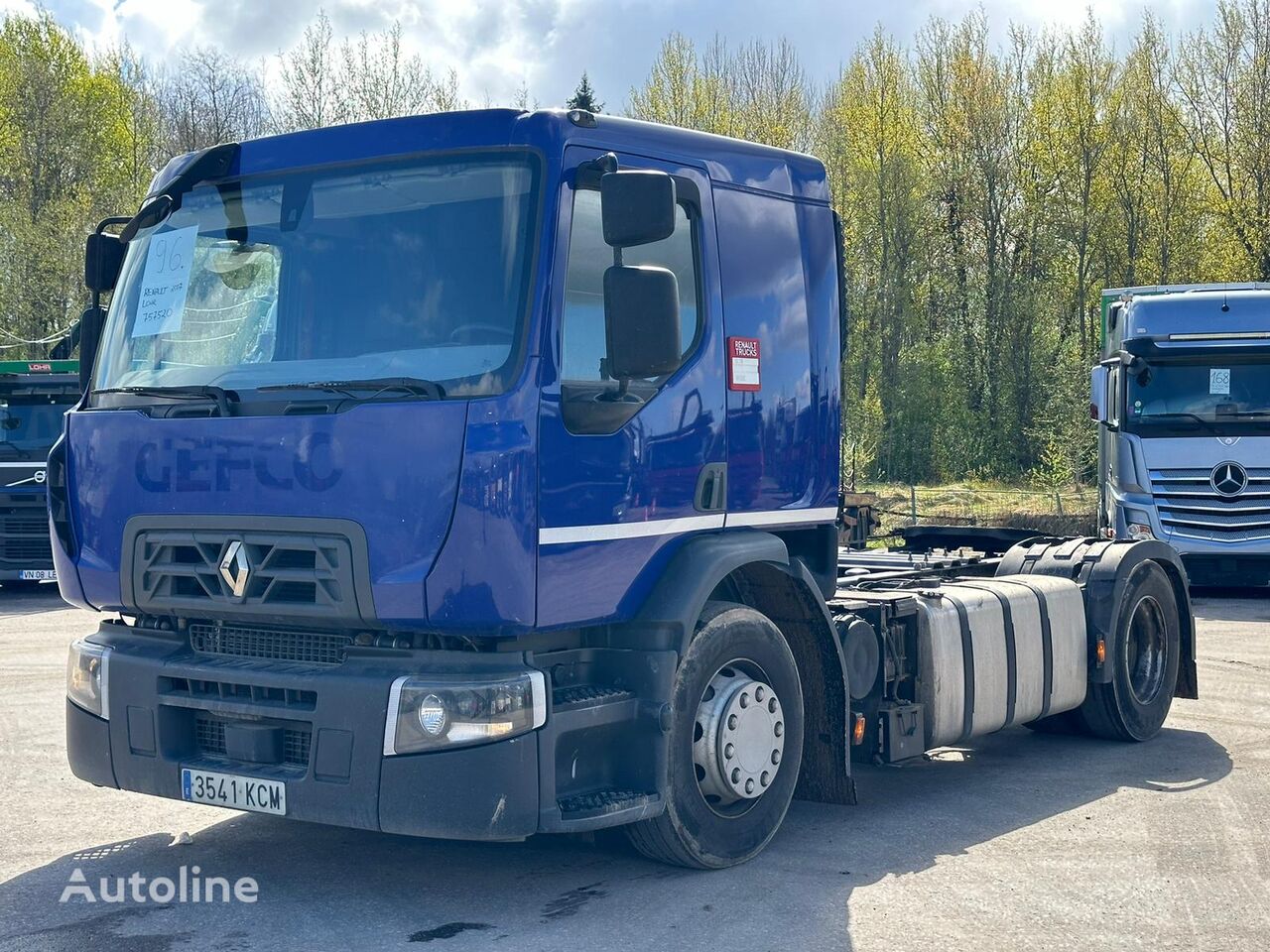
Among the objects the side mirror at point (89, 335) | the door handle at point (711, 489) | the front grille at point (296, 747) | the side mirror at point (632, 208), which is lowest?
the front grille at point (296, 747)

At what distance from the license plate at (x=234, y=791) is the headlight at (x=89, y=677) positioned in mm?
505

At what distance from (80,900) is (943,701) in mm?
3917

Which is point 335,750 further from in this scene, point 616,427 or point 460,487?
point 616,427

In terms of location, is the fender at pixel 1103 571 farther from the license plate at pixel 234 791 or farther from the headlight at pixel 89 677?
the headlight at pixel 89 677

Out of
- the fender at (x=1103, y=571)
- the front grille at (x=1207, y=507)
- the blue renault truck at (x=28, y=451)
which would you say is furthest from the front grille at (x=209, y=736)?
the front grille at (x=1207, y=507)

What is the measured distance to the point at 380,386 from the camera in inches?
205

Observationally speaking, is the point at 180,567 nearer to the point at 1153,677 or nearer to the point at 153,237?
the point at 153,237

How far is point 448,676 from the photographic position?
5078 millimetres

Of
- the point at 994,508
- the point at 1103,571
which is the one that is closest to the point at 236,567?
the point at 1103,571

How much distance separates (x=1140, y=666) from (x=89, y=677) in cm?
610

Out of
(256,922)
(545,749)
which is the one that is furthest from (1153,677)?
(256,922)

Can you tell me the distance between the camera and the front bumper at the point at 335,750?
5043mm

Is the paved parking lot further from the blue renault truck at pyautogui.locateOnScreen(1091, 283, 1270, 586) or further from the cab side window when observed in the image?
the blue renault truck at pyautogui.locateOnScreen(1091, 283, 1270, 586)

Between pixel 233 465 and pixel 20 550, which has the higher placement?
pixel 233 465
